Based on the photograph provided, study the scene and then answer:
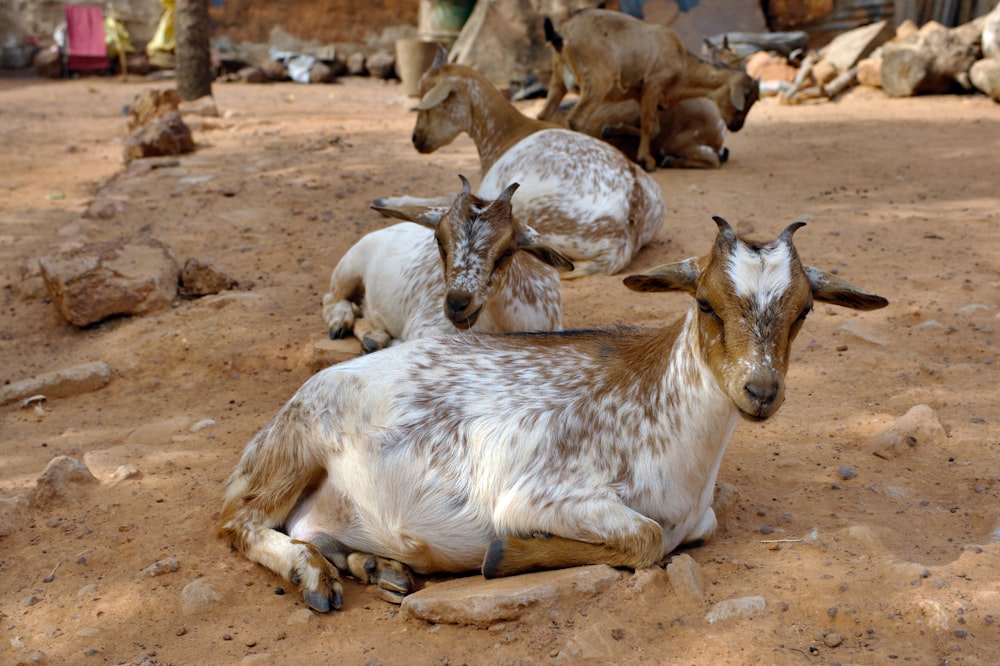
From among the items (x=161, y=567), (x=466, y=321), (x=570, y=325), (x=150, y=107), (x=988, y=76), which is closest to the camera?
(x=161, y=567)

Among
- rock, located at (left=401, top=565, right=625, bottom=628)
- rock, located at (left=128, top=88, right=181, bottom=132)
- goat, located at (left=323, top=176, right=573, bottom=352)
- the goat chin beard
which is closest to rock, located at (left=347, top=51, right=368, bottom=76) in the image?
rock, located at (left=128, top=88, right=181, bottom=132)

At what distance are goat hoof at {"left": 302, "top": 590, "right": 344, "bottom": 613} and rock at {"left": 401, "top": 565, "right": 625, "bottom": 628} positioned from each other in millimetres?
272

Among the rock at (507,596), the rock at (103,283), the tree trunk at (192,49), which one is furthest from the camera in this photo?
the tree trunk at (192,49)

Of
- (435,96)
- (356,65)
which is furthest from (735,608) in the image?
(356,65)

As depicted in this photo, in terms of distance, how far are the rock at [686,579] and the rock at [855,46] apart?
13.9 m

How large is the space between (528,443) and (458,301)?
1293 millimetres

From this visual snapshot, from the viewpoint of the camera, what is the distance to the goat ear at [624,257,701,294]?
12.5 feet

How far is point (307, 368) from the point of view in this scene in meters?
6.28

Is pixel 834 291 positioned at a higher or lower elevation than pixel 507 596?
higher

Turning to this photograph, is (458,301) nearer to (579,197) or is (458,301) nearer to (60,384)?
(60,384)

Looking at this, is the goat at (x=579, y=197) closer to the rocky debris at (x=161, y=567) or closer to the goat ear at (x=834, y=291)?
the rocky debris at (x=161, y=567)

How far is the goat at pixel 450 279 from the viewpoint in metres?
5.19

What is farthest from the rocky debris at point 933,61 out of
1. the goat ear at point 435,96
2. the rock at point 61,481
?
the rock at point 61,481

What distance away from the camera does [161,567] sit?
4.05 meters
